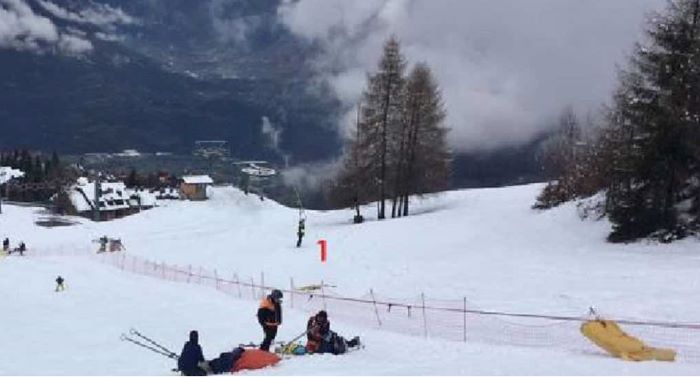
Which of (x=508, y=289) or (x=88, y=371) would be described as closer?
(x=88, y=371)

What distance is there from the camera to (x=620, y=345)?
1775 cm

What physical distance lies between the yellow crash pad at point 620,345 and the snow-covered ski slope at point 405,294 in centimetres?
37

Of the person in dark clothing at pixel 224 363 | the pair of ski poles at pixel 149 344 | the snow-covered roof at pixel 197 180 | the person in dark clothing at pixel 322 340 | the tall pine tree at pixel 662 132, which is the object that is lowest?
the pair of ski poles at pixel 149 344

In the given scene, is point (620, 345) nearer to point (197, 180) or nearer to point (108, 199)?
point (197, 180)

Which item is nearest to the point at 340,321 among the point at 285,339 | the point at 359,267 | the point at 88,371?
the point at 285,339

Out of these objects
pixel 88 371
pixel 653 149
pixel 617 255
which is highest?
pixel 653 149

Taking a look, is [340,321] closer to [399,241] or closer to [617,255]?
[617,255]

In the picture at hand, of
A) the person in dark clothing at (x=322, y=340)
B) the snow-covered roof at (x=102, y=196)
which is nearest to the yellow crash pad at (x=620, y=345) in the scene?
the person in dark clothing at (x=322, y=340)

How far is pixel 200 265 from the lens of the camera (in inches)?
1804

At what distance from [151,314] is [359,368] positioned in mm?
14821

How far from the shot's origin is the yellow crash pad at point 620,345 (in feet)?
57.3

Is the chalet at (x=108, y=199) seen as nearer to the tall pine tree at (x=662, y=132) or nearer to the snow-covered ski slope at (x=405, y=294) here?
the snow-covered ski slope at (x=405, y=294)

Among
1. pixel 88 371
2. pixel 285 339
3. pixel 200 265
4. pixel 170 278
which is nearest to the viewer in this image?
pixel 88 371

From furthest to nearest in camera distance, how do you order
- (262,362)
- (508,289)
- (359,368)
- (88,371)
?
(508,289) → (88,371) → (262,362) → (359,368)
